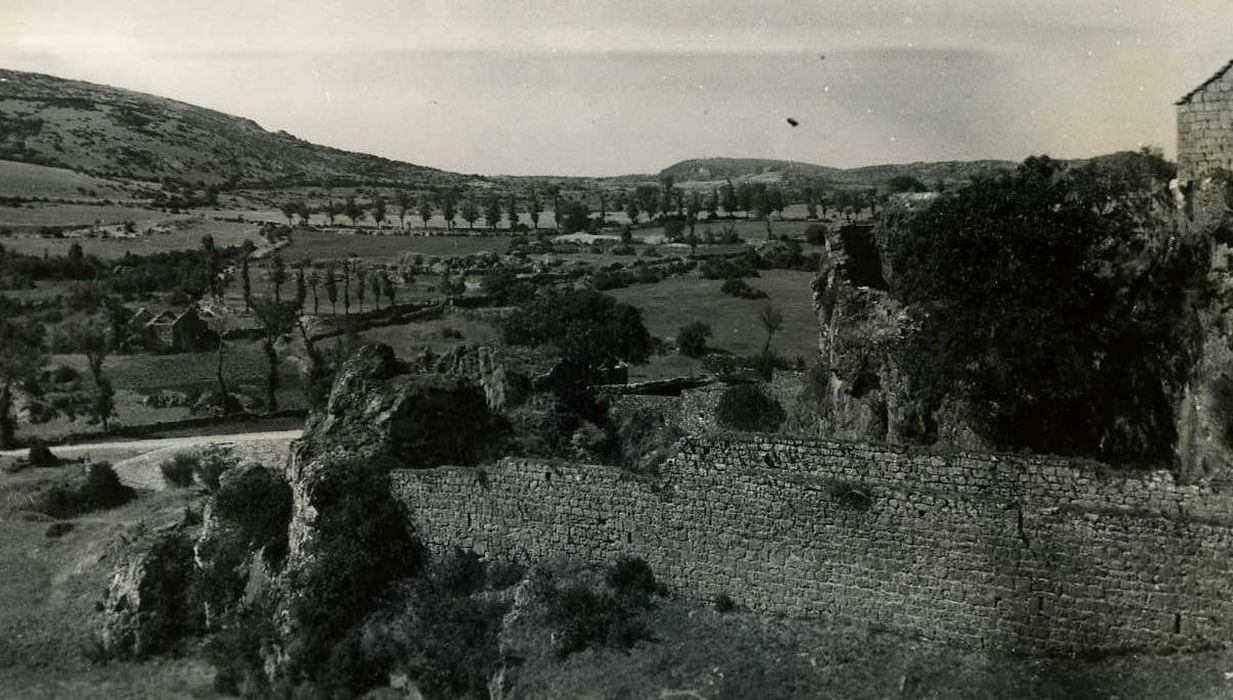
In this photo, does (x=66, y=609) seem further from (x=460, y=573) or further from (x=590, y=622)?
(x=590, y=622)

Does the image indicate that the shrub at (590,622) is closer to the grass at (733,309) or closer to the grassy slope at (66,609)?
the grassy slope at (66,609)

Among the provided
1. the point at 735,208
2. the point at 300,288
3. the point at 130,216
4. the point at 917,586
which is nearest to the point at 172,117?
the point at 130,216

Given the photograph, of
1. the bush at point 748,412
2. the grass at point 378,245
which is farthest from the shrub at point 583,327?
the grass at point 378,245

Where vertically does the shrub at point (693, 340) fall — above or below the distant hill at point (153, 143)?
below

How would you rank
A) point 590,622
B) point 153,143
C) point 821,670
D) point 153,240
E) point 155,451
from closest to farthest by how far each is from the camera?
point 821,670, point 590,622, point 155,451, point 153,240, point 153,143

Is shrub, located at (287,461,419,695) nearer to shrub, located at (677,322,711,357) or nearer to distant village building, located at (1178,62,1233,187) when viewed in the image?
distant village building, located at (1178,62,1233,187)

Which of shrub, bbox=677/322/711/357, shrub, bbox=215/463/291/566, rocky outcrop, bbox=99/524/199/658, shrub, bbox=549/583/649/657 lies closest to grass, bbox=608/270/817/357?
shrub, bbox=677/322/711/357

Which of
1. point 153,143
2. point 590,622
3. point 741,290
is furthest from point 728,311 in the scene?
point 153,143
